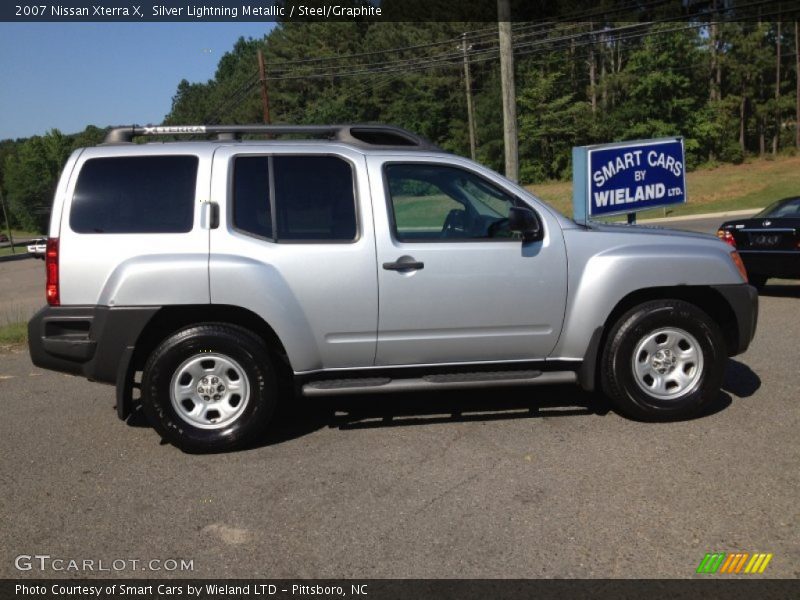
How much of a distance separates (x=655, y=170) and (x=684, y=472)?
6.91 metres

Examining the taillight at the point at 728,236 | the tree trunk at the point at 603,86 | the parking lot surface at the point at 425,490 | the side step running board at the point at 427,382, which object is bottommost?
the parking lot surface at the point at 425,490

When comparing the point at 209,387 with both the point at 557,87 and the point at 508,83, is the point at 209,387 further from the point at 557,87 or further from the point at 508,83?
the point at 557,87

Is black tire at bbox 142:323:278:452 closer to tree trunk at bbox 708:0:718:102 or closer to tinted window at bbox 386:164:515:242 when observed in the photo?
tinted window at bbox 386:164:515:242

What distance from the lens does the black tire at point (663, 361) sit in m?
5.09

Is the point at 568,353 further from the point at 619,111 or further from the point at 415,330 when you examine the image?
the point at 619,111

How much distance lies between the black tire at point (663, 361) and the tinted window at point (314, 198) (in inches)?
79.5

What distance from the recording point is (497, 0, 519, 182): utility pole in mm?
16234

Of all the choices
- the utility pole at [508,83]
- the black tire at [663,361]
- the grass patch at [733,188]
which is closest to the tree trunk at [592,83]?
the grass patch at [733,188]

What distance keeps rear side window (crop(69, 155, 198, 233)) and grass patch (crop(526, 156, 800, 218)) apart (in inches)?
1268

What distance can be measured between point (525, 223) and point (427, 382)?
125 cm

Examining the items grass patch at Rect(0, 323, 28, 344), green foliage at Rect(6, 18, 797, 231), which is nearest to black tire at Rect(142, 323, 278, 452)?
grass patch at Rect(0, 323, 28, 344)

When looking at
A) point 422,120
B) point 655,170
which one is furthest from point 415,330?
point 422,120

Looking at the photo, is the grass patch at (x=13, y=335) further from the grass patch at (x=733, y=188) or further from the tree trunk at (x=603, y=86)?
the tree trunk at (x=603, y=86)

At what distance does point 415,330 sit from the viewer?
196 inches
